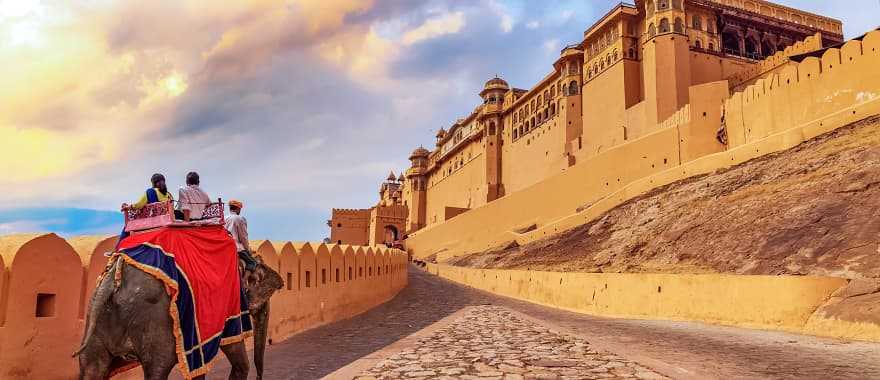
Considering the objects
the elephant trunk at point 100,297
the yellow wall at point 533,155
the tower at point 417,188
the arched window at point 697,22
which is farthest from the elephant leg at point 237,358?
the tower at point 417,188

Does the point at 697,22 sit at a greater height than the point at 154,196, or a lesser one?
greater

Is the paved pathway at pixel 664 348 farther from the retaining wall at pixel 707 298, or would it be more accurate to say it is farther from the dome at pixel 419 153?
the dome at pixel 419 153

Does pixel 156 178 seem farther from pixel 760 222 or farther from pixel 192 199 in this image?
pixel 760 222

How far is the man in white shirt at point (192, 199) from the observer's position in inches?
179

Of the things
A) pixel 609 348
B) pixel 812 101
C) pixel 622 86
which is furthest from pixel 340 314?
pixel 622 86

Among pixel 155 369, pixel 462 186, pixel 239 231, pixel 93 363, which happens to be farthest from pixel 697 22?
pixel 93 363

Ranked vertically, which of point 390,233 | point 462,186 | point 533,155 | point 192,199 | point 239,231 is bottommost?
point 239,231

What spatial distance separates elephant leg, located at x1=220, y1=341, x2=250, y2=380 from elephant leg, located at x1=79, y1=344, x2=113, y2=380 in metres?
1.08

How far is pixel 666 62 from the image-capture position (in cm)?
3200

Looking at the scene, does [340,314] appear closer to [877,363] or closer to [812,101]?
[877,363]

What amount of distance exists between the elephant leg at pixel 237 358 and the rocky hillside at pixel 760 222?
436 inches

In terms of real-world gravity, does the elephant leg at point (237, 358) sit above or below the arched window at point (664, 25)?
below

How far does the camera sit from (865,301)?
8.50 meters

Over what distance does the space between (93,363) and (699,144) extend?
2777 centimetres
